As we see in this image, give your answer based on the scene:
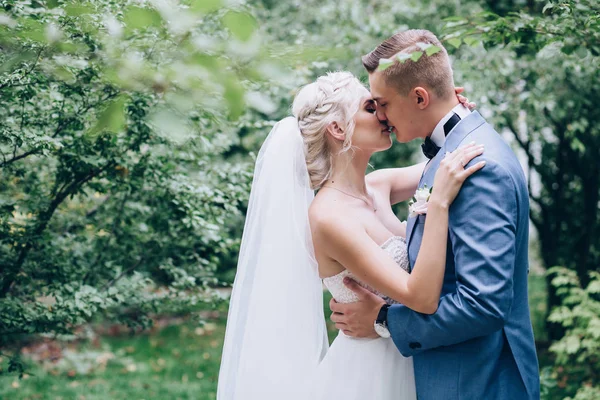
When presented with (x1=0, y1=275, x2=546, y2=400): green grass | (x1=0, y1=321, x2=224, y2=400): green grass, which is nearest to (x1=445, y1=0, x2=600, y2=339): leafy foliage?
(x1=0, y1=275, x2=546, y2=400): green grass

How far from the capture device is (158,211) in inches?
149

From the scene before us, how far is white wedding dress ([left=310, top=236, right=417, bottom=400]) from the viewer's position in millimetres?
2809

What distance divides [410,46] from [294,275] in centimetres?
116

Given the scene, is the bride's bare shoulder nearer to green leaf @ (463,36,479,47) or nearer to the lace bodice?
the lace bodice

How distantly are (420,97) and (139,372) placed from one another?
556 centimetres

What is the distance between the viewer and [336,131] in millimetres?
2941

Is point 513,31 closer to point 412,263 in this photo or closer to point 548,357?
point 412,263

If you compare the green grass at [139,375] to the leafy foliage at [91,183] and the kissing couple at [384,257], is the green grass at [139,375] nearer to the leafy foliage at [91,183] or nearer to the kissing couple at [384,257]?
the leafy foliage at [91,183]

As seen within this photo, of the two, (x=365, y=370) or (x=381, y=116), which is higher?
(x=381, y=116)

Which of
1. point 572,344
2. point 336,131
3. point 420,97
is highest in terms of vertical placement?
point 420,97

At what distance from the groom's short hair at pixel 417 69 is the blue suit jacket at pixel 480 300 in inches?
7.5

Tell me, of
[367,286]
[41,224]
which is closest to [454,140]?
[367,286]

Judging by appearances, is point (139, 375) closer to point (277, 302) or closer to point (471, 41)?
point (277, 302)

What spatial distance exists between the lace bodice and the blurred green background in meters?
0.94
